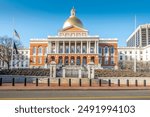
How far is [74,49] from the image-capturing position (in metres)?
89.2

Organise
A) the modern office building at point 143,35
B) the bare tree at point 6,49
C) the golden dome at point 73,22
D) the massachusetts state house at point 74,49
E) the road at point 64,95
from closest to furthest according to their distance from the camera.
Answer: the road at point 64,95
the bare tree at point 6,49
the massachusetts state house at point 74,49
the golden dome at point 73,22
the modern office building at point 143,35

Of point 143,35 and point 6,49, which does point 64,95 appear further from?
point 143,35

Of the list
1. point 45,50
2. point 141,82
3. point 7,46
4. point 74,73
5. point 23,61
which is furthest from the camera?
point 23,61

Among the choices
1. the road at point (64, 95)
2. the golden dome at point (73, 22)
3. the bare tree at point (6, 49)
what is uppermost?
the golden dome at point (73, 22)

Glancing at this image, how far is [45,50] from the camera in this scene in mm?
94062

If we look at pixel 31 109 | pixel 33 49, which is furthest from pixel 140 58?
pixel 31 109

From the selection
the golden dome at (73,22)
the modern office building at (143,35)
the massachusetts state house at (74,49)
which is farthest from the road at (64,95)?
the modern office building at (143,35)

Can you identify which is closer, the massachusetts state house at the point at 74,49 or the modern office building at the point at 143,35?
the massachusetts state house at the point at 74,49

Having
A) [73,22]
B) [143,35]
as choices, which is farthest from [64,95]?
[143,35]

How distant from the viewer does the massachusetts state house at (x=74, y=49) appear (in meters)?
87.0

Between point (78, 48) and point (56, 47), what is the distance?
30.6 feet

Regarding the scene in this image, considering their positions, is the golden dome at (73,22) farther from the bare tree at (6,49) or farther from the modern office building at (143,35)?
the modern office building at (143,35)

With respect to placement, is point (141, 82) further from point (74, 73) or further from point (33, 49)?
point (33, 49)

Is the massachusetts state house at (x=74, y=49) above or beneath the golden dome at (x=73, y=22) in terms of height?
beneath
